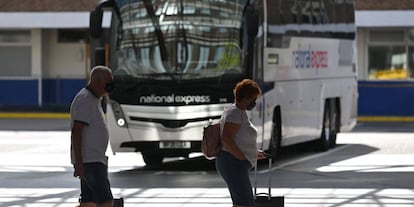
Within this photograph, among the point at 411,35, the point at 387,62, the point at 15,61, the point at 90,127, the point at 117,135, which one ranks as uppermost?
the point at 411,35

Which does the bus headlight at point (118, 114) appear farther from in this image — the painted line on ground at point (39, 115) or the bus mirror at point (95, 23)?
the painted line on ground at point (39, 115)

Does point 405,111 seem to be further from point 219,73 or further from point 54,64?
point 219,73

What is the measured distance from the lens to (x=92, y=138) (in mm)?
8922

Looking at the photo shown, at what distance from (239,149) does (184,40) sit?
7.97 metres

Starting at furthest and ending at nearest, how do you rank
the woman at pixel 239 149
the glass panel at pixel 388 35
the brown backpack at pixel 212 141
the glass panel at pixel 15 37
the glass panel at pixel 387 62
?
1. the glass panel at pixel 15 37
2. the glass panel at pixel 387 62
3. the glass panel at pixel 388 35
4. the brown backpack at pixel 212 141
5. the woman at pixel 239 149

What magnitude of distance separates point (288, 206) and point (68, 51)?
22.6 meters

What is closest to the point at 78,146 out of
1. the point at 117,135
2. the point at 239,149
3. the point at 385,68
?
the point at 239,149

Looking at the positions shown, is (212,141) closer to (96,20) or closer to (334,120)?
(96,20)

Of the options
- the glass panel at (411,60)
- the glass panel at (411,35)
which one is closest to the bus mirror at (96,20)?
the glass panel at (411,35)

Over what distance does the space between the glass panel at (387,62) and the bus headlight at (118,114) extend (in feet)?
57.1

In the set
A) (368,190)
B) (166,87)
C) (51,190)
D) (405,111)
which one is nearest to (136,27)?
(166,87)

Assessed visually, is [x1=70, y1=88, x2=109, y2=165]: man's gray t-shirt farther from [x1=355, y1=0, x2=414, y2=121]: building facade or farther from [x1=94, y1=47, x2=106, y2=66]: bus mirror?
[x1=355, y1=0, x2=414, y2=121]: building facade

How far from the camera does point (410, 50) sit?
33.0 meters

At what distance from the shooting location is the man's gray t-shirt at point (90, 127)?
8.90 metres
